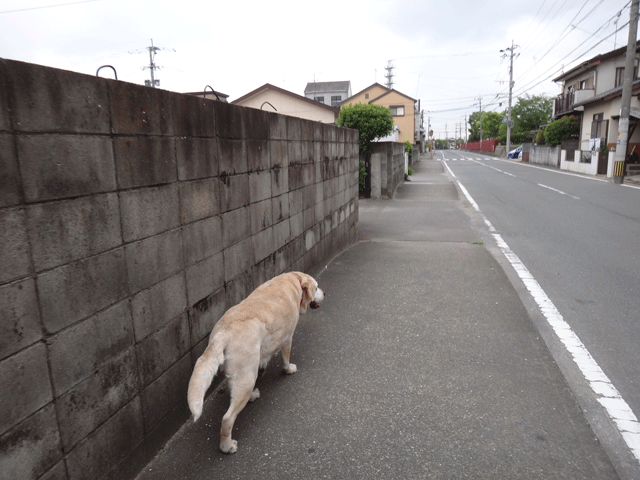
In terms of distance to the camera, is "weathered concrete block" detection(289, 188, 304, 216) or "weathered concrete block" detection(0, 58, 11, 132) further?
"weathered concrete block" detection(289, 188, 304, 216)

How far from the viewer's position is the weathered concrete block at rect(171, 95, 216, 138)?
2.80m

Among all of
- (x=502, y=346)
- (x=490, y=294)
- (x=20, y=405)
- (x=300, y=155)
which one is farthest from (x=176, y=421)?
(x=490, y=294)

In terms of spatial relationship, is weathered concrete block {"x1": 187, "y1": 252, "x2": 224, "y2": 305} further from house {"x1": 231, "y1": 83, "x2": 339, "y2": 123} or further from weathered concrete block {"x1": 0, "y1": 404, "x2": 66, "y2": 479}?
house {"x1": 231, "y1": 83, "x2": 339, "y2": 123}

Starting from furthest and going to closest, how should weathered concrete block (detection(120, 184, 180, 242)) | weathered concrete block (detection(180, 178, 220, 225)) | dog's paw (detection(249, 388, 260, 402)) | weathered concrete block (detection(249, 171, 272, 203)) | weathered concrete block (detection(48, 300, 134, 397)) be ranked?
1. weathered concrete block (detection(249, 171, 272, 203))
2. dog's paw (detection(249, 388, 260, 402))
3. weathered concrete block (detection(180, 178, 220, 225))
4. weathered concrete block (detection(120, 184, 180, 242))
5. weathered concrete block (detection(48, 300, 134, 397))

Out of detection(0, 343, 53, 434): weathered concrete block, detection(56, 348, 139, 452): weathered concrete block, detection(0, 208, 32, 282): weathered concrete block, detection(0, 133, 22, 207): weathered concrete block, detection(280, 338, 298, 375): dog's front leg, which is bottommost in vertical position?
detection(280, 338, 298, 375): dog's front leg

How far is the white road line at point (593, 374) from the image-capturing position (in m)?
2.76

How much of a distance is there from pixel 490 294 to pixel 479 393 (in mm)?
2310

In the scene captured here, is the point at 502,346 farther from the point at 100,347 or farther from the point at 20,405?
the point at 20,405

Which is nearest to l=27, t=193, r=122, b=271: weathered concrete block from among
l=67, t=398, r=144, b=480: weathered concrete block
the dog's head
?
l=67, t=398, r=144, b=480: weathered concrete block

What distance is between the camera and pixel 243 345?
2.67m

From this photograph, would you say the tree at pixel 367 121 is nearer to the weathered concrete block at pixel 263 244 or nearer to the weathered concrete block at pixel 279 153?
the weathered concrete block at pixel 279 153

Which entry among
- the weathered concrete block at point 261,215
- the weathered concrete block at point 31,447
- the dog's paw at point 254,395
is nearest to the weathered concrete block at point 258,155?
the weathered concrete block at point 261,215

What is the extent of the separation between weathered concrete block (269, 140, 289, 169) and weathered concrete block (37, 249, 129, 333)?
2.37 m

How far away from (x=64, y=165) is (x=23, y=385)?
93cm
